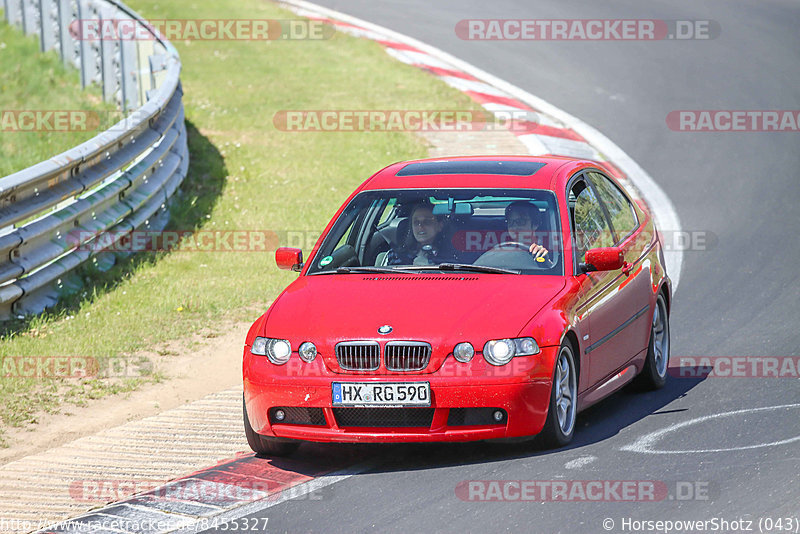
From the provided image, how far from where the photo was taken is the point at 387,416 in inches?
268

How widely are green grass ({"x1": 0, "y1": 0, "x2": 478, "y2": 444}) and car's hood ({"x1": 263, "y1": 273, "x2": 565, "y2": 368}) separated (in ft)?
8.01

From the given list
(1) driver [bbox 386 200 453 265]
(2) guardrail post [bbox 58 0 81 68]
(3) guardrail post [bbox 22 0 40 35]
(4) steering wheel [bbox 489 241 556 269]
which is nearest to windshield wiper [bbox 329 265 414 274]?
(1) driver [bbox 386 200 453 265]

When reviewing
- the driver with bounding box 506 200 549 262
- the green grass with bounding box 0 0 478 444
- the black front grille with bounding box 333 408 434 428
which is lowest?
the green grass with bounding box 0 0 478 444

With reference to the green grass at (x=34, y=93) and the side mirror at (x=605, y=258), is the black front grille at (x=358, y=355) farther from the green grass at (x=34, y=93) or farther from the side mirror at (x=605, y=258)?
the green grass at (x=34, y=93)

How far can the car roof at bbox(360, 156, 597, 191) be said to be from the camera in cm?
810

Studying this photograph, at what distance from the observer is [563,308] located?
23.6 feet

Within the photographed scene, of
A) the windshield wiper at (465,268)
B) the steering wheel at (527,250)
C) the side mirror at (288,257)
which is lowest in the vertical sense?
the side mirror at (288,257)

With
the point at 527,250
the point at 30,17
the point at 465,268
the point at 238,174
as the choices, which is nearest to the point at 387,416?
the point at 465,268

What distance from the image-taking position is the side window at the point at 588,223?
7.96m

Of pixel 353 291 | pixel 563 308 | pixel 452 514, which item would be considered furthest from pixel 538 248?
pixel 452 514

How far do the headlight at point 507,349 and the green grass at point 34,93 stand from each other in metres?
9.53

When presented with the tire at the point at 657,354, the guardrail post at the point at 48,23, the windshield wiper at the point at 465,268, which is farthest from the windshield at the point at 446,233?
the guardrail post at the point at 48,23

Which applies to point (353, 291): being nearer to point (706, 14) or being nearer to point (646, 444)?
point (646, 444)

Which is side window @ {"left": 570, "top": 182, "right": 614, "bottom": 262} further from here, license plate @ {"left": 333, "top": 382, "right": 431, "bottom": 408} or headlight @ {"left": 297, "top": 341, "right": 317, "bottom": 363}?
headlight @ {"left": 297, "top": 341, "right": 317, "bottom": 363}
